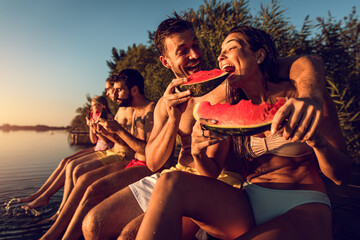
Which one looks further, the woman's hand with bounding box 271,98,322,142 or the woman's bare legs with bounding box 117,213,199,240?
the woman's bare legs with bounding box 117,213,199,240

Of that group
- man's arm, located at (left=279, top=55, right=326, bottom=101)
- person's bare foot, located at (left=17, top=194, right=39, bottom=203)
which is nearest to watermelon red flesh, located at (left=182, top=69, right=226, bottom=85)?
man's arm, located at (left=279, top=55, right=326, bottom=101)

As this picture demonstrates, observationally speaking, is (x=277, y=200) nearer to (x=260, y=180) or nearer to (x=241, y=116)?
(x=260, y=180)

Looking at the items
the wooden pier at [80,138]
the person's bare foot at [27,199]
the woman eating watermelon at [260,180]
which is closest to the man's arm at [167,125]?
the woman eating watermelon at [260,180]

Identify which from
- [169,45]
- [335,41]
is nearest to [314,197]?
[169,45]

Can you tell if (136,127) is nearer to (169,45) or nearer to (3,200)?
(169,45)

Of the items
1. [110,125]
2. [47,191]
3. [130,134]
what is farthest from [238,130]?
[47,191]

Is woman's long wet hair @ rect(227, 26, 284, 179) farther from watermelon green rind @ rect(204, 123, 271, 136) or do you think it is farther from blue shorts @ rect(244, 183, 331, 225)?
watermelon green rind @ rect(204, 123, 271, 136)

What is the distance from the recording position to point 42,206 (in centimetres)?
444

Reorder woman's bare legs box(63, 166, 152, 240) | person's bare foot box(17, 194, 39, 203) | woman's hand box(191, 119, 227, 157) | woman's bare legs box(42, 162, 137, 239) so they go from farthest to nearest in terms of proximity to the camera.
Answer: person's bare foot box(17, 194, 39, 203) < woman's bare legs box(42, 162, 137, 239) < woman's bare legs box(63, 166, 152, 240) < woman's hand box(191, 119, 227, 157)

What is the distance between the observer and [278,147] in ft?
5.75

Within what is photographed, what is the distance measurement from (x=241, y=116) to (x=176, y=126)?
0.72 metres

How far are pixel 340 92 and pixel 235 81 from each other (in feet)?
31.6

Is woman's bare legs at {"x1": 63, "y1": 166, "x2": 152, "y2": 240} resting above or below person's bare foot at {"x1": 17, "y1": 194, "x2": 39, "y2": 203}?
above

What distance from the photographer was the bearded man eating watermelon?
1.73 meters
